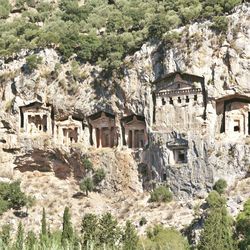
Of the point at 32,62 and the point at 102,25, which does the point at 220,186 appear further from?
the point at 102,25

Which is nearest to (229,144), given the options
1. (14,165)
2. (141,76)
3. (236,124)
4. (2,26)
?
(236,124)

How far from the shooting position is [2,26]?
82.2 metres

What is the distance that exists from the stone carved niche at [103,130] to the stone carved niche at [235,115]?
9871 mm

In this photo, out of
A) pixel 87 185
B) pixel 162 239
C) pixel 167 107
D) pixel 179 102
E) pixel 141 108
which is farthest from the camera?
pixel 87 185

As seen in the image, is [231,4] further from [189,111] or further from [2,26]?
[2,26]

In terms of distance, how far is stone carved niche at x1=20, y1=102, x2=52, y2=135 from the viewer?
65375mm

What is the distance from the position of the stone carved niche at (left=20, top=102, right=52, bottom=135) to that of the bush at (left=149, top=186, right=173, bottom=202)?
12.2m

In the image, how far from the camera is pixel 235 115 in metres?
58.6

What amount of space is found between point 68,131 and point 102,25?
1584cm

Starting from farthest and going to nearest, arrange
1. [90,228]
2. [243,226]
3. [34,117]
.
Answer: [34,117]
[90,228]
[243,226]

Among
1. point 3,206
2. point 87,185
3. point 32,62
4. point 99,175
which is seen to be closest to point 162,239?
point 87,185

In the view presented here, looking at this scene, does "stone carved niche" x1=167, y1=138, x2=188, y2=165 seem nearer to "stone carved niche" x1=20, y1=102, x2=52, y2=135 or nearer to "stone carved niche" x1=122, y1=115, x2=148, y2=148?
"stone carved niche" x1=122, y1=115, x2=148, y2=148

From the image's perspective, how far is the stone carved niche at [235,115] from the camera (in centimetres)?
5853

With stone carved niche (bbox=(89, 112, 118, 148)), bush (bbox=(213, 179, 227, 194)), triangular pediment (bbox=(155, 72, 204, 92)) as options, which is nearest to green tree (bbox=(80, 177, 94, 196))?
stone carved niche (bbox=(89, 112, 118, 148))
